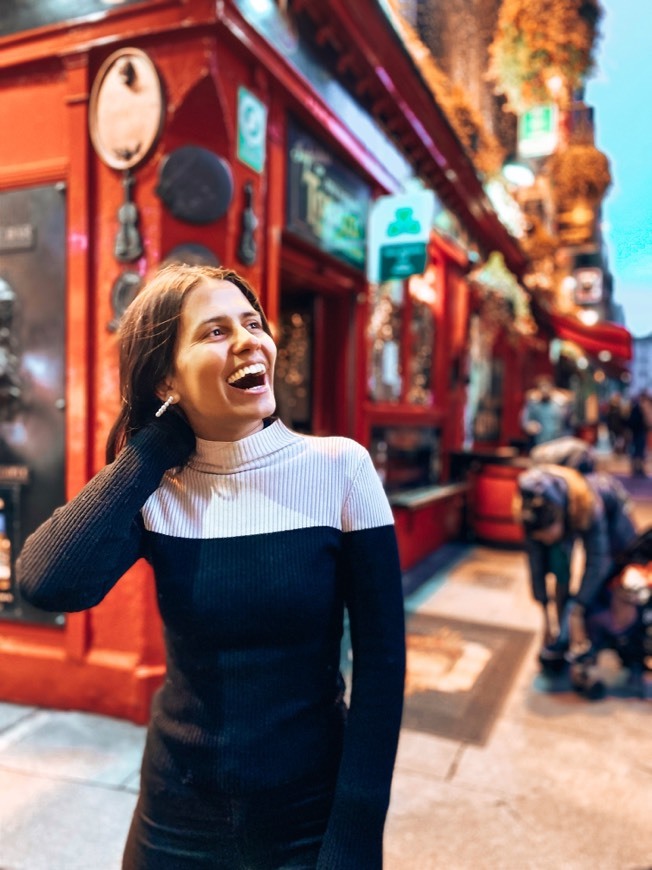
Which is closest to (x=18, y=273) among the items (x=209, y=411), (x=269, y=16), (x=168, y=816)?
(x=269, y=16)

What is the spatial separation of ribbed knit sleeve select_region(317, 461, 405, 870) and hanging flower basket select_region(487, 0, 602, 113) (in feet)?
23.6

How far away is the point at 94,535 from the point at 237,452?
322 mm

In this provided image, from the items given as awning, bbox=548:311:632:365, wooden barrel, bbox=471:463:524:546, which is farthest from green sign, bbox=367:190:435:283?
awning, bbox=548:311:632:365

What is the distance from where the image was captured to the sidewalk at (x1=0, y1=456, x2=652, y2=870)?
8.40ft

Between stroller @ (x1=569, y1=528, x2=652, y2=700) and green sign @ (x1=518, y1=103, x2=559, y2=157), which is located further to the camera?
green sign @ (x1=518, y1=103, x2=559, y2=157)

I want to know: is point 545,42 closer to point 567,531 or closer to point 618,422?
point 567,531

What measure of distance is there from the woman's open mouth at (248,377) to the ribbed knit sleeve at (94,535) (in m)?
0.19

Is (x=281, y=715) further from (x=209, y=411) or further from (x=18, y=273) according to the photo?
(x=18, y=273)

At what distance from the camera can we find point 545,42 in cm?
670

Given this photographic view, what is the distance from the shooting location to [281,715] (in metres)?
1.26

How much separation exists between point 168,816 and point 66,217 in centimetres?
343

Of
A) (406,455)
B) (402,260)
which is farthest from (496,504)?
(402,260)

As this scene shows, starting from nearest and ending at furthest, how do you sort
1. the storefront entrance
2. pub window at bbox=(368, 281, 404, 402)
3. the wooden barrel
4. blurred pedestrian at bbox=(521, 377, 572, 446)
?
the storefront entrance < pub window at bbox=(368, 281, 404, 402) < the wooden barrel < blurred pedestrian at bbox=(521, 377, 572, 446)

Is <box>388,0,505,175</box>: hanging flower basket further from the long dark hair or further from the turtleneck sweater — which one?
the turtleneck sweater
